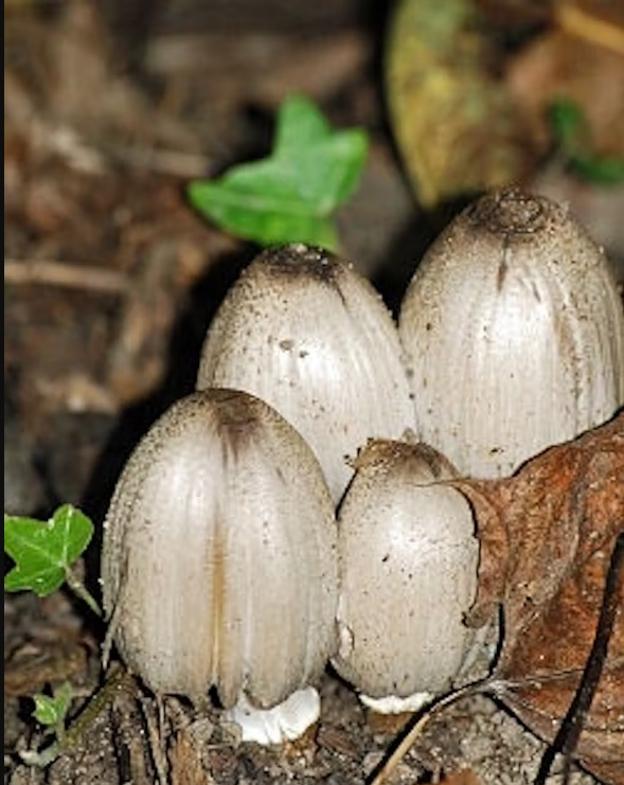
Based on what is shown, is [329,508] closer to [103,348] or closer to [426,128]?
[103,348]

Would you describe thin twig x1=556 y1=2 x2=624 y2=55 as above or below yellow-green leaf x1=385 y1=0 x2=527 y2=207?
above

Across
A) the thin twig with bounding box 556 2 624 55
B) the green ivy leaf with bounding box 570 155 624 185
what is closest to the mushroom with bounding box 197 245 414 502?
the green ivy leaf with bounding box 570 155 624 185

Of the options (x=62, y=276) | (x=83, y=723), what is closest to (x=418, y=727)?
(x=83, y=723)

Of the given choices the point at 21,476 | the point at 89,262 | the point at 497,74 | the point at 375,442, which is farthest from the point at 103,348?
the point at 375,442

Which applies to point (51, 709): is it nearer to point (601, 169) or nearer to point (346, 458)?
point (346, 458)

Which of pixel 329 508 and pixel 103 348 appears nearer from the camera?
pixel 329 508

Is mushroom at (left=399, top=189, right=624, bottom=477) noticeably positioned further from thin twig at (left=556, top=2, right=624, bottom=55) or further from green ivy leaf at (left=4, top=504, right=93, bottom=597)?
thin twig at (left=556, top=2, right=624, bottom=55)

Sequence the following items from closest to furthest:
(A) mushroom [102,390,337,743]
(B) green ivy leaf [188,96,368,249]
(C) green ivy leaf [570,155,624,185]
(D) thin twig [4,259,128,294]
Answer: (A) mushroom [102,390,337,743] < (B) green ivy leaf [188,96,368,249] < (D) thin twig [4,259,128,294] < (C) green ivy leaf [570,155,624,185]
